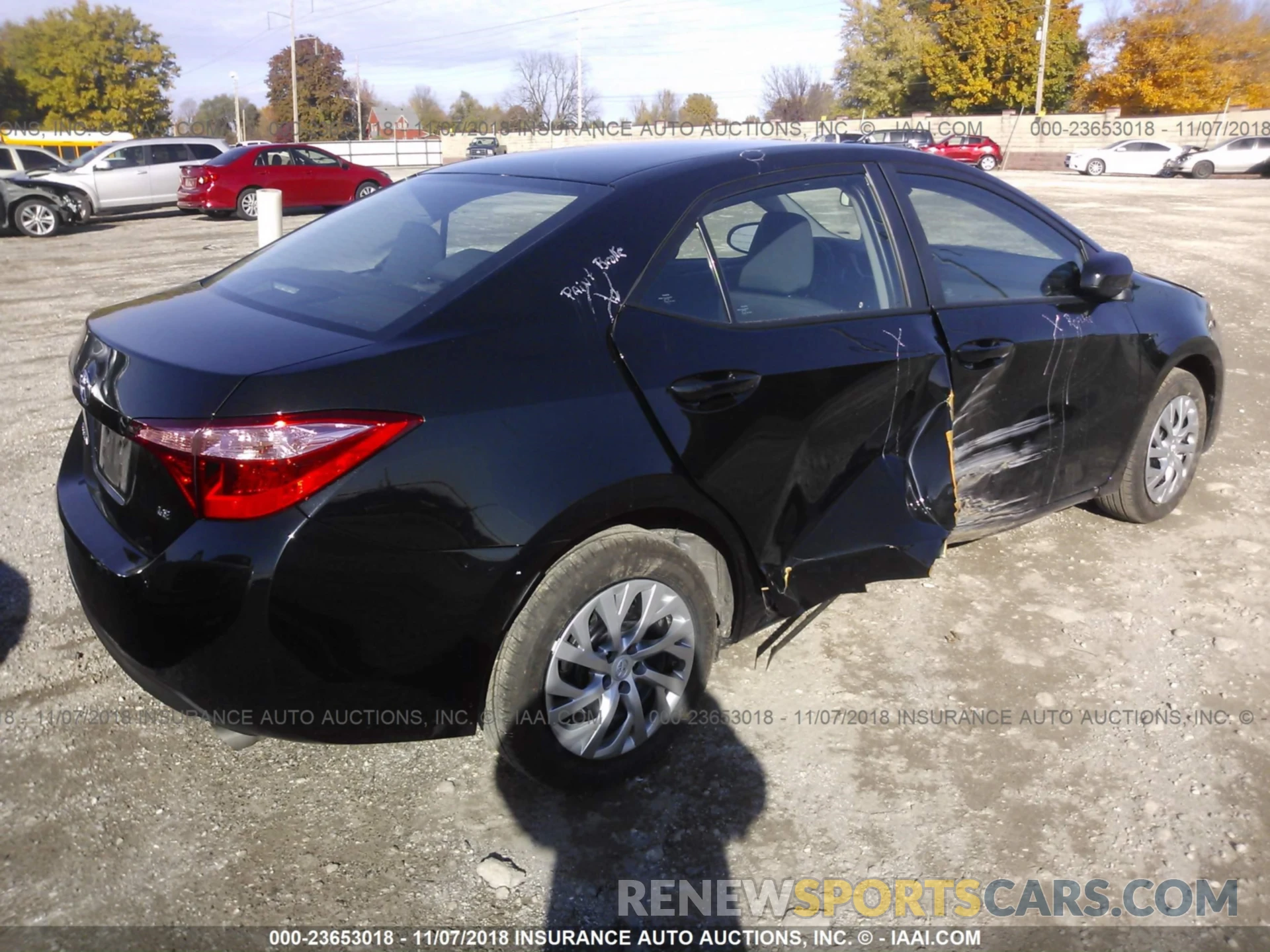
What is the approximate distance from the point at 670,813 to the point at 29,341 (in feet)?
26.1

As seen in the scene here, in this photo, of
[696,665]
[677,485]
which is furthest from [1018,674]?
[677,485]

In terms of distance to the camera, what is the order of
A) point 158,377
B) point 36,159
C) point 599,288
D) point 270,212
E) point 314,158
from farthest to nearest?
point 314,158, point 36,159, point 270,212, point 599,288, point 158,377

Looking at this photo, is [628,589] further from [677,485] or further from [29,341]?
[29,341]

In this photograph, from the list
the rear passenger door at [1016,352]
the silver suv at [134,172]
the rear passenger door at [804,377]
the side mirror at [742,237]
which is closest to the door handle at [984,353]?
the rear passenger door at [1016,352]

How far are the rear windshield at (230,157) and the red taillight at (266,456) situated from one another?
19402 mm

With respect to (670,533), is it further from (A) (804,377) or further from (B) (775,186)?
(B) (775,186)

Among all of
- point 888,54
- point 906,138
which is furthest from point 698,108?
point 906,138

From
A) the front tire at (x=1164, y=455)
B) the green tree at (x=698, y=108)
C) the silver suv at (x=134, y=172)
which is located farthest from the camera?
the green tree at (x=698, y=108)

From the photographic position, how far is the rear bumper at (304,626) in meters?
2.26

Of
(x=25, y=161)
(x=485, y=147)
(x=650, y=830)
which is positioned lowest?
(x=650, y=830)

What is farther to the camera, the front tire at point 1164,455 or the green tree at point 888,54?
the green tree at point 888,54

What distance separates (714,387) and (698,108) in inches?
4076

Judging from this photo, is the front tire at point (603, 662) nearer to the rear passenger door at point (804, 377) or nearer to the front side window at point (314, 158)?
the rear passenger door at point (804, 377)

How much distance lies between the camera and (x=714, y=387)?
9.22 feet
